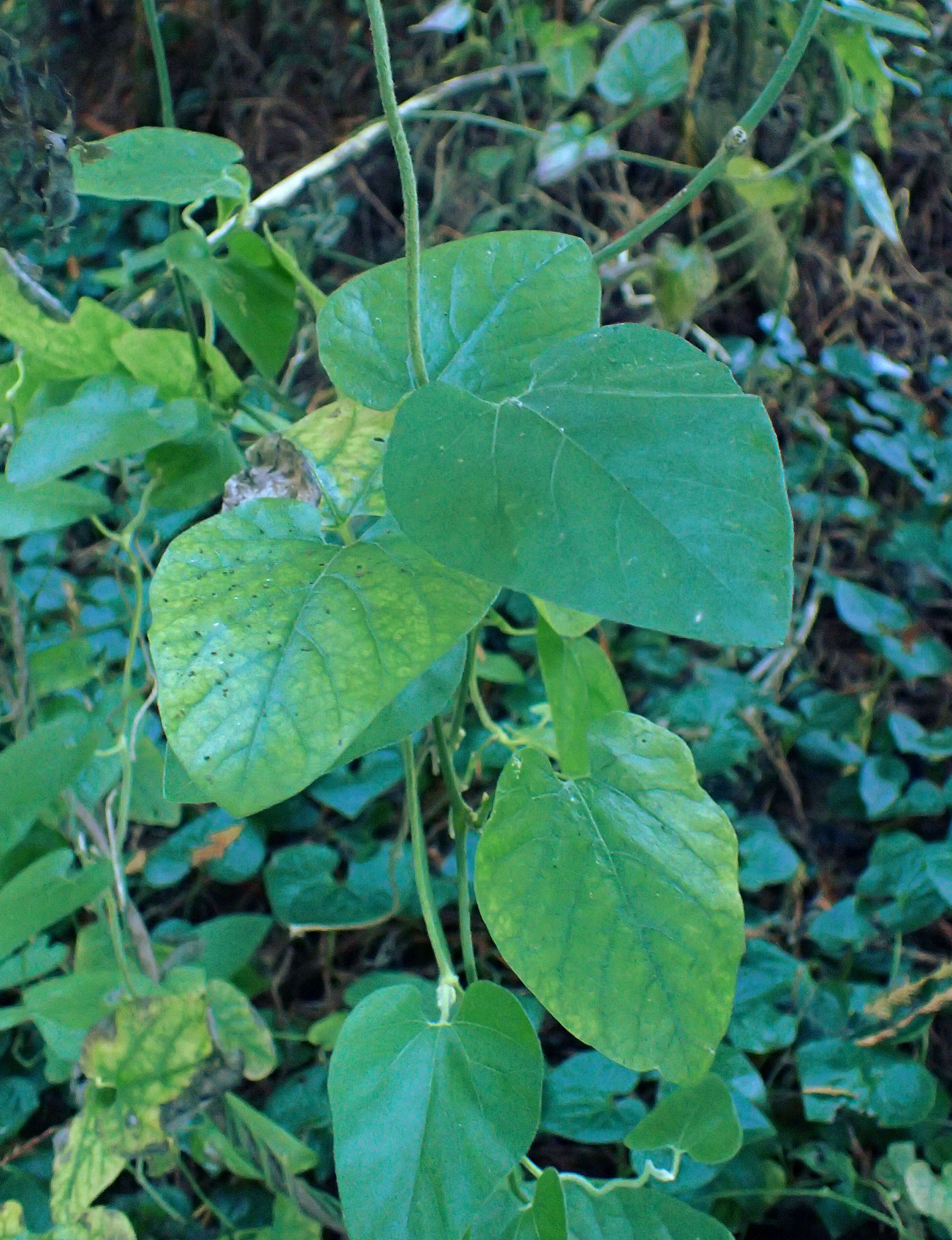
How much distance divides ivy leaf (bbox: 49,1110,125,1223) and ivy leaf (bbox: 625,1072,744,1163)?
30cm

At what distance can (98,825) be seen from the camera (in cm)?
73

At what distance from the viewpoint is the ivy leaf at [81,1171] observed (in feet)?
1.83

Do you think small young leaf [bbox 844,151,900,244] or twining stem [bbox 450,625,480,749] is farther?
small young leaf [bbox 844,151,900,244]

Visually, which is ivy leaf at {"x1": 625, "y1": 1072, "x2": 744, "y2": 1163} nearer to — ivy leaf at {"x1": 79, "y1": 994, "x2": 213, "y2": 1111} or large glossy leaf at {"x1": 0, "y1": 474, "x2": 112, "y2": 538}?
ivy leaf at {"x1": 79, "y1": 994, "x2": 213, "y2": 1111}

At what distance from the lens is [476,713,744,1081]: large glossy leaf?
0.39 metres

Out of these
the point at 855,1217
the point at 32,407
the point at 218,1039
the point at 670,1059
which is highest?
the point at 32,407

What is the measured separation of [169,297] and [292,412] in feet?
1.23

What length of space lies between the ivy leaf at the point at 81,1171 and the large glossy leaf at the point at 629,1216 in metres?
0.27

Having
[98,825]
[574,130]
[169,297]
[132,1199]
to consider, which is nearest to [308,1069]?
[132,1199]

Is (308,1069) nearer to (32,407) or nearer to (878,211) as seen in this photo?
(32,407)

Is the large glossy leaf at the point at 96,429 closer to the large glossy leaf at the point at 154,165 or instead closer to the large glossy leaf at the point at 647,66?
the large glossy leaf at the point at 154,165

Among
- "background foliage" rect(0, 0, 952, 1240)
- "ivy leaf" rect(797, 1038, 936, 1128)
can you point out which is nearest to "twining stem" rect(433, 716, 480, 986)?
"background foliage" rect(0, 0, 952, 1240)

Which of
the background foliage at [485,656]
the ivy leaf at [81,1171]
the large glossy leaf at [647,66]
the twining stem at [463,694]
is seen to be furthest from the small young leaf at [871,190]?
the ivy leaf at [81,1171]

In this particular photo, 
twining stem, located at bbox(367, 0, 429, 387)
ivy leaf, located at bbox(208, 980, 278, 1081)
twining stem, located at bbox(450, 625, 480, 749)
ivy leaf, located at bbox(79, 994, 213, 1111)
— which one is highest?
twining stem, located at bbox(367, 0, 429, 387)
